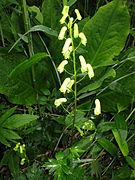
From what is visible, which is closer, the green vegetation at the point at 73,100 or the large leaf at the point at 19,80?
the green vegetation at the point at 73,100

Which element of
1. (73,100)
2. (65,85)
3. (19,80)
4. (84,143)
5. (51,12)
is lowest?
(84,143)

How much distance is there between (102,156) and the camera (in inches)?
54.0

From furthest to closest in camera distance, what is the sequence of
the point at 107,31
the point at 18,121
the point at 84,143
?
1. the point at 107,31
2. the point at 84,143
3. the point at 18,121

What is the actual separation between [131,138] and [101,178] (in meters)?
0.27

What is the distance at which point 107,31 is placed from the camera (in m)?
1.33

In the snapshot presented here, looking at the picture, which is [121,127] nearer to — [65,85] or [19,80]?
[65,85]

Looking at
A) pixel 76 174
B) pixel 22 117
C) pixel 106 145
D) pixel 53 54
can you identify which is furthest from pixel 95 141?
pixel 53 54

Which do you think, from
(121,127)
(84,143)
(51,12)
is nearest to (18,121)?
(84,143)

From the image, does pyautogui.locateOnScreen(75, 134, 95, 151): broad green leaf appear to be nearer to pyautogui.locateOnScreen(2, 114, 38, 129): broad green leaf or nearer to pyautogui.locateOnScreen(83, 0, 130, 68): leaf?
pyautogui.locateOnScreen(2, 114, 38, 129): broad green leaf

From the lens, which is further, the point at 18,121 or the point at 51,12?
the point at 51,12

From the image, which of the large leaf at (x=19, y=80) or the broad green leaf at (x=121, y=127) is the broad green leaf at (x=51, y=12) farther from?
the broad green leaf at (x=121, y=127)

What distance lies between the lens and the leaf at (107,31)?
1274mm

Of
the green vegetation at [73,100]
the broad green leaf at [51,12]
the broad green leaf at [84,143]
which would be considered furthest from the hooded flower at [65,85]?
the broad green leaf at [51,12]

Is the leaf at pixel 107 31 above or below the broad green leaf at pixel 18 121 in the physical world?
above
